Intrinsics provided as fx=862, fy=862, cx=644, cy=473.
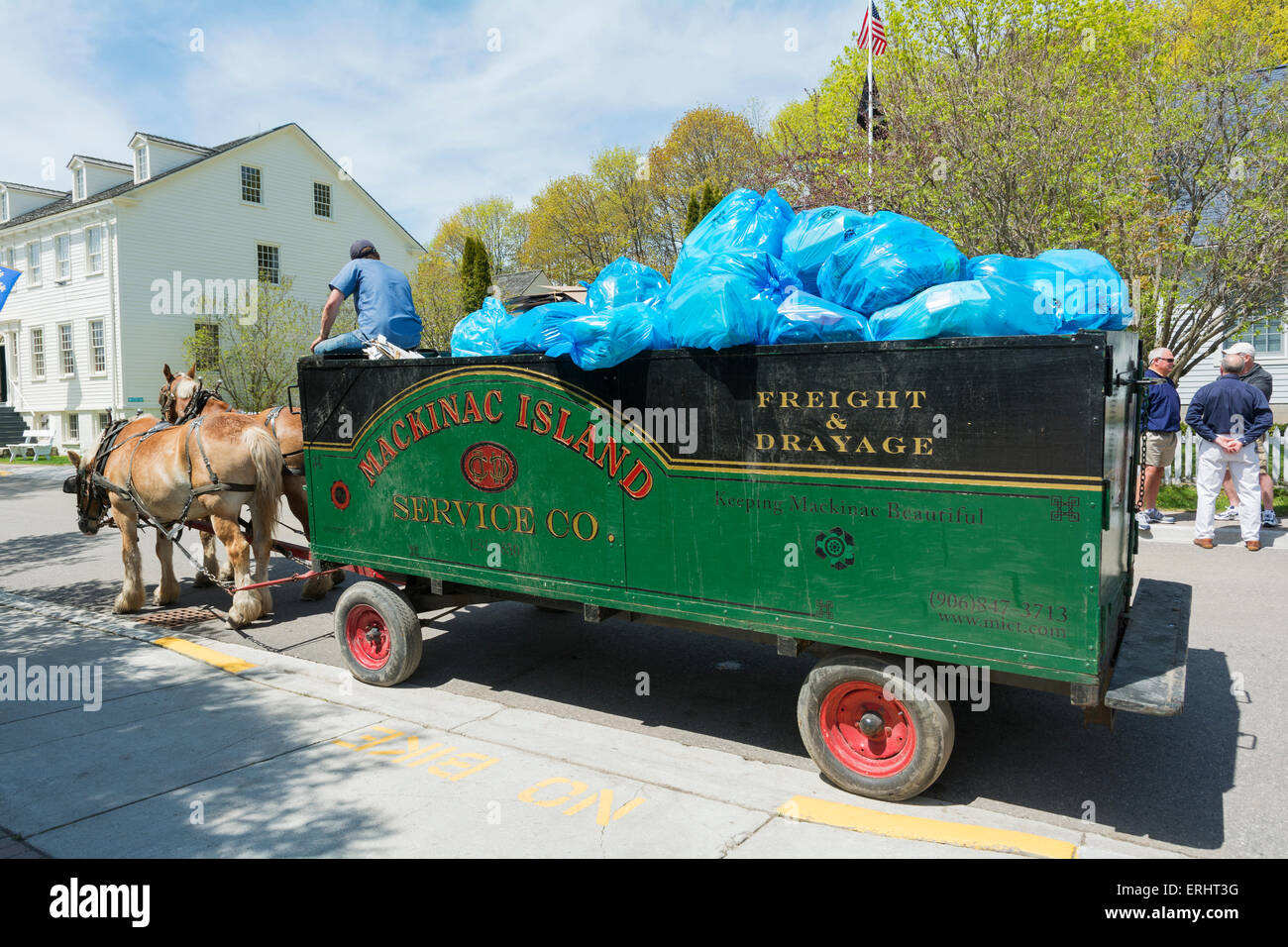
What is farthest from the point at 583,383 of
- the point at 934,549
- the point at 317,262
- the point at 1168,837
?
the point at 317,262

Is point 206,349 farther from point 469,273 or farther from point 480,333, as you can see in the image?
point 480,333

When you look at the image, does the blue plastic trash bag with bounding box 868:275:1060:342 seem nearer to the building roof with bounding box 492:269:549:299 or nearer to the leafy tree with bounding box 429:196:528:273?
the building roof with bounding box 492:269:549:299

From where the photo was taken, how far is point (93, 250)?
85.9ft

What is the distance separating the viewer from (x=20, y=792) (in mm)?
4207

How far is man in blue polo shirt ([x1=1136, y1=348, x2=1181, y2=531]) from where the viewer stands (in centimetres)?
1013

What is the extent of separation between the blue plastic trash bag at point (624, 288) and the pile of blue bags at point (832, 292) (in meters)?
0.14

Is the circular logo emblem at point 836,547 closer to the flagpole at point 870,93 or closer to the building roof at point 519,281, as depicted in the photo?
the flagpole at point 870,93

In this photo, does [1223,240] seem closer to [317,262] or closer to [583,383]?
[583,383]

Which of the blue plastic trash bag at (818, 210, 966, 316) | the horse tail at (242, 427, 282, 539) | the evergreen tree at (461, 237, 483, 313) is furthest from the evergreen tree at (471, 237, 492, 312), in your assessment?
the blue plastic trash bag at (818, 210, 966, 316)

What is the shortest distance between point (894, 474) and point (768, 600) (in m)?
0.85

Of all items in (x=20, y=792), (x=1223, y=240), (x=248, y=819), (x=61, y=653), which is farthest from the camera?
(x=1223, y=240)

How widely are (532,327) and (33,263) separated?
32.0 metres

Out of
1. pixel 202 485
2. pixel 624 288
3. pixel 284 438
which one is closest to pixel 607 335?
pixel 624 288
